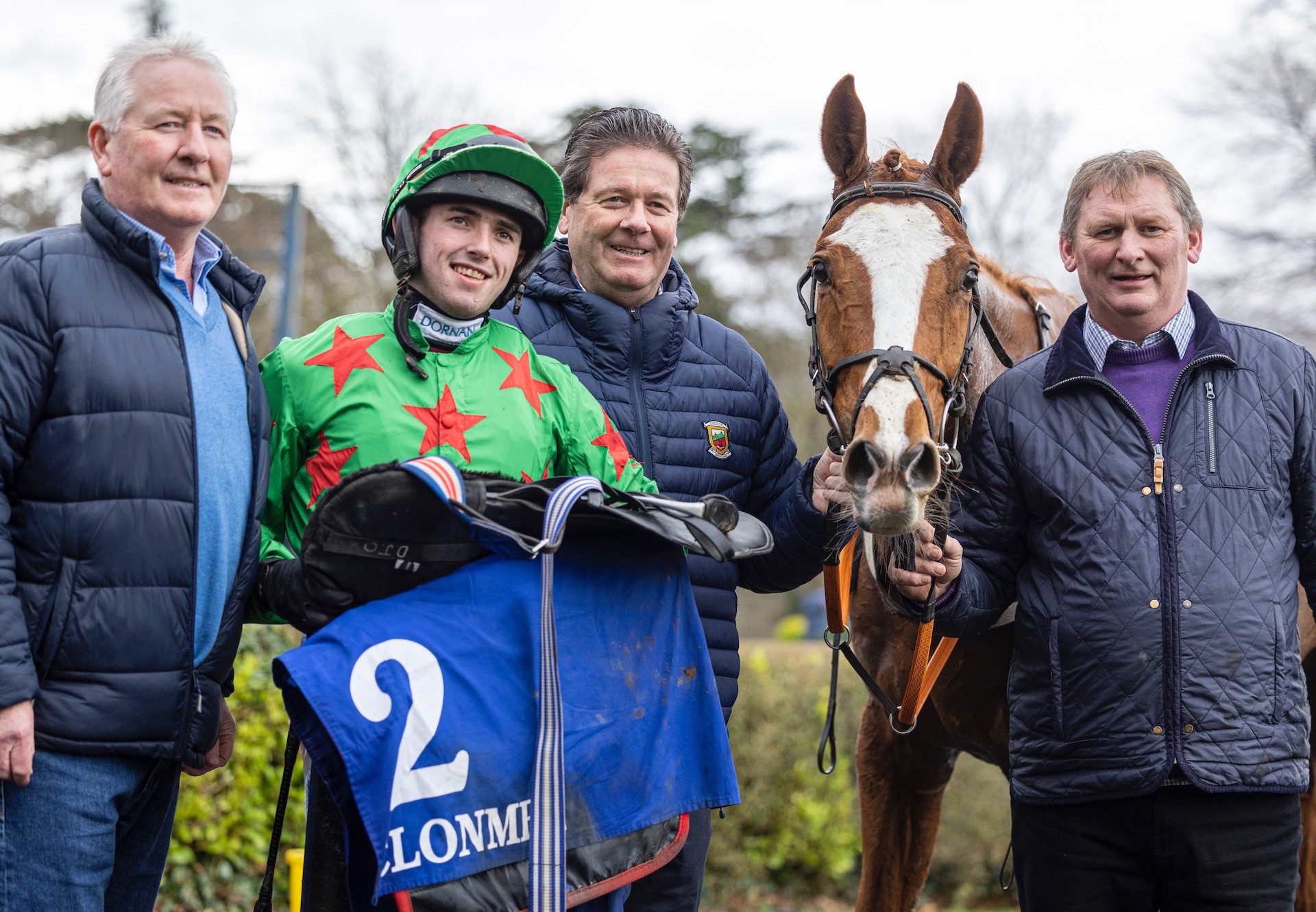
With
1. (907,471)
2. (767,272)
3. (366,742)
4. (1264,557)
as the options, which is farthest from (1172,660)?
(767,272)

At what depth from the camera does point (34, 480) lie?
206 centimetres

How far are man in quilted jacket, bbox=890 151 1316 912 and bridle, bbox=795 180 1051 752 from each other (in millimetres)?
139

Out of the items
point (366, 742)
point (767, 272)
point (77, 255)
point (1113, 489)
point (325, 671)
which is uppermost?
point (767, 272)

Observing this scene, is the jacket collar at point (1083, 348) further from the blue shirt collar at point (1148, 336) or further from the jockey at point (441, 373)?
the jockey at point (441, 373)

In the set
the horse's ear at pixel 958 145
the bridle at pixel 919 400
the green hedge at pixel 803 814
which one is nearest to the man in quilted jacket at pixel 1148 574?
the bridle at pixel 919 400

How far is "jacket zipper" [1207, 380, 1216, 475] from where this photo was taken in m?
2.62

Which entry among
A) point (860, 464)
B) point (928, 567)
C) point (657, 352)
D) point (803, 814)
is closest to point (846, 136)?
point (657, 352)

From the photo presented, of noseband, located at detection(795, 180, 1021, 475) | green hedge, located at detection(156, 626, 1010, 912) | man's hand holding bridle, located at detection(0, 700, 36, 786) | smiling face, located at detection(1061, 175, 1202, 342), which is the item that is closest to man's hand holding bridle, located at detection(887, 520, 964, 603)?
noseband, located at detection(795, 180, 1021, 475)

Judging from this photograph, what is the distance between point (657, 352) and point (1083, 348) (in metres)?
1.07

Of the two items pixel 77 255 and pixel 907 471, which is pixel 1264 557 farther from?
pixel 77 255

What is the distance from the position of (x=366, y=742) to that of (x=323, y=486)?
2.05ft

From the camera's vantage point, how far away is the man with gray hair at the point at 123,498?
2.02 metres

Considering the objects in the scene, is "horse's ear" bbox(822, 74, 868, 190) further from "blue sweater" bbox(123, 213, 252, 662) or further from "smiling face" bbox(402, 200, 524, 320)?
"blue sweater" bbox(123, 213, 252, 662)

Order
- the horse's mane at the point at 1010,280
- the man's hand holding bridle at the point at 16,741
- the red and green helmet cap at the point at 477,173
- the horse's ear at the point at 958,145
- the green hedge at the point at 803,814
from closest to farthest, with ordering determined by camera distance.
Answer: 1. the man's hand holding bridle at the point at 16,741
2. the red and green helmet cap at the point at 477,173
3. the horse's ear at the point at 958,145
4. the horse's mane at the point at 1010,280
5. the green hedge at the point at 803,814
